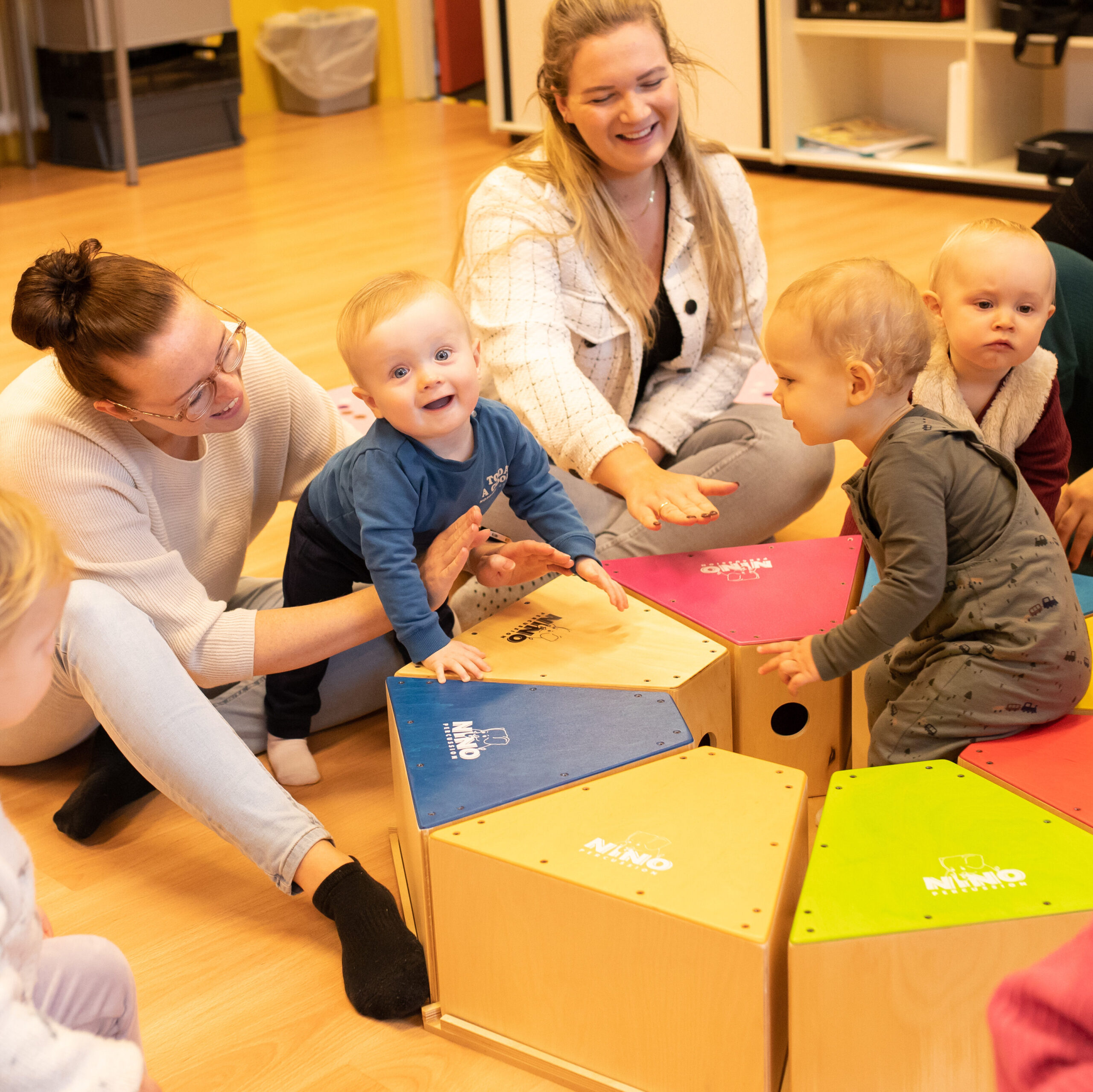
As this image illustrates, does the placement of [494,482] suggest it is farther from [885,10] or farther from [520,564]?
[885,10]

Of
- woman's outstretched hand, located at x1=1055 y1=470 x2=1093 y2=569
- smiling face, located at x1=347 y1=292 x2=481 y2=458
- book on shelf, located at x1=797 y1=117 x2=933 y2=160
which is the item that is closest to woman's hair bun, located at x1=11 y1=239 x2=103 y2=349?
smiling face, located at x1=347 y1=292 x2=481 y2=458

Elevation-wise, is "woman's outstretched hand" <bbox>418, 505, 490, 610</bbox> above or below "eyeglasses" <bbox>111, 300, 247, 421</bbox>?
below

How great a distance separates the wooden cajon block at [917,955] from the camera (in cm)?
93

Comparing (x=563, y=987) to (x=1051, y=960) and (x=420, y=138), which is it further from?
(x=420, y=138)

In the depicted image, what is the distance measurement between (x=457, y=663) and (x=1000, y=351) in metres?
0.67

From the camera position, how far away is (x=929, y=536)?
109cm

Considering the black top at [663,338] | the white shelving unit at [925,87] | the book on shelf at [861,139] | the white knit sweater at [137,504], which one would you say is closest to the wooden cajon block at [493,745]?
the white knit sweater at [137,504]

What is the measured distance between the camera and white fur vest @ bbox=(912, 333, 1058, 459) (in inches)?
55.6

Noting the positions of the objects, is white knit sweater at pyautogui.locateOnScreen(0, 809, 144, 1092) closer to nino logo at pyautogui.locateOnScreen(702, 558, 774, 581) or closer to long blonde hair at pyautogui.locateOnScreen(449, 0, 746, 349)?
nino logo at pyautogui.locateOnScreen(702, 558, 774, 581)

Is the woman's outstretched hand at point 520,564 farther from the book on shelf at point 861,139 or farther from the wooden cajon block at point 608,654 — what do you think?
the book on shelf at point 861,139

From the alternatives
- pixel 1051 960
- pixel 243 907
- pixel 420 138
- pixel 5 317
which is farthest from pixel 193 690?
pixel 420 138

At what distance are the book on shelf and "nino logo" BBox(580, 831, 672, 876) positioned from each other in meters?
3.46

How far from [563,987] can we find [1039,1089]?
0.52 meters

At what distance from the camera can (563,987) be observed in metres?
1.03
